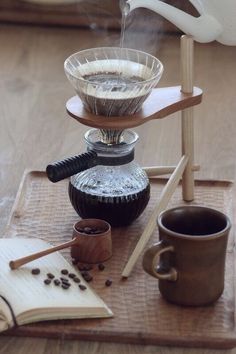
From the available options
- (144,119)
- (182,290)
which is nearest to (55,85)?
(144,119)

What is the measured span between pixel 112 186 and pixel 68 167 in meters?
0.09

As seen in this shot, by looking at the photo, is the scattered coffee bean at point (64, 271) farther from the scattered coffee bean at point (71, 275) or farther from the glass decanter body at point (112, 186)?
the glass decanter body at point (112, 186)

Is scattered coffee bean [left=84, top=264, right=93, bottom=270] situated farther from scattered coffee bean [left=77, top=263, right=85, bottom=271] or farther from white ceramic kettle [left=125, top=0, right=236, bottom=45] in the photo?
white ceramic kettle [left=125, top=0, right=236, bottom=45]

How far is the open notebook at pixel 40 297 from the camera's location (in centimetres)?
91

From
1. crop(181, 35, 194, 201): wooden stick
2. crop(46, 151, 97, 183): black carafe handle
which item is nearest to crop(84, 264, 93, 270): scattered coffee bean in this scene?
crop(46, 151, 97, 183): black carafe handle

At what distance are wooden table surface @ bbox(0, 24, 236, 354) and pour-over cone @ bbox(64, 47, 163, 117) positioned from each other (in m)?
0.22

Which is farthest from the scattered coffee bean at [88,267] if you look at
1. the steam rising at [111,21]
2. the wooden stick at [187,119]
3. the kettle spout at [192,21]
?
the steam rising at [111,21]

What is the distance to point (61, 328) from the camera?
92cm

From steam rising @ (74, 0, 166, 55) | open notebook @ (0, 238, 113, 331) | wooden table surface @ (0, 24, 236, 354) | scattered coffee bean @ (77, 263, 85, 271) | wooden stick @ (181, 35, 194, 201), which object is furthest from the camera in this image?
steam rising @ (74, 0, 166, 55)

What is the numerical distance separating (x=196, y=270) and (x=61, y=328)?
15cm

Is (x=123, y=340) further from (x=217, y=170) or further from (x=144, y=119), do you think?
(x=217, y=170)

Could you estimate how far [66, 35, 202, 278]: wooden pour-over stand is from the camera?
1.04 metres

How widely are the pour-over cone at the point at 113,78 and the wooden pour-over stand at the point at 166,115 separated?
0.05 feet

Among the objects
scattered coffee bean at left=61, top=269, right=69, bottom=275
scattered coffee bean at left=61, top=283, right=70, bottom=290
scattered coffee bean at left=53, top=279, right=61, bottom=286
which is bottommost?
scattered coffee bean at left=61, top=269, right=69, bottom=275
